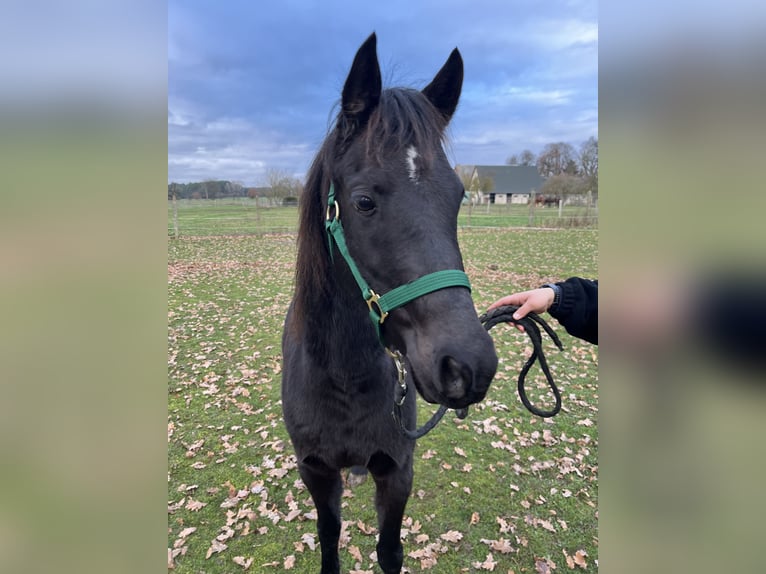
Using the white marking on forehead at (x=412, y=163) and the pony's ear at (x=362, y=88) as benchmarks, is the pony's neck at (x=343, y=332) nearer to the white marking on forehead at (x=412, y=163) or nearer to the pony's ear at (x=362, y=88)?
the white marking on forehead at (x=412, y=163)

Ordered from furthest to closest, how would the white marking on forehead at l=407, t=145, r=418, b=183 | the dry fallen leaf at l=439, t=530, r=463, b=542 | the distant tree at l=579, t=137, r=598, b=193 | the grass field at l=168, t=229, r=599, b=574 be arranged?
the dry fallen leaf at l=439, t=530, r=463, b=542 → the grass field at l=168, t=229, r=599, b=574 → the white marking on forehead at l=407, t=145, r=418, b=183 → the distant tree at l=579, t=137, r=598, b=193

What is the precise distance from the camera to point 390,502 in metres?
2.88

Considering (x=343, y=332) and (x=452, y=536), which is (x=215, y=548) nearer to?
(x=452, y=536)

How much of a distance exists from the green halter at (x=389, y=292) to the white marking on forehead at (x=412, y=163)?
42 centimetres

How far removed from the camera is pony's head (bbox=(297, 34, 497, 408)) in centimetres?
155

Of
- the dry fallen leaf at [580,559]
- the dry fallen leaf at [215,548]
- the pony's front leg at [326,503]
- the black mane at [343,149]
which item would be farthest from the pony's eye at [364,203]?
the dry fallen leaf at [580,559]

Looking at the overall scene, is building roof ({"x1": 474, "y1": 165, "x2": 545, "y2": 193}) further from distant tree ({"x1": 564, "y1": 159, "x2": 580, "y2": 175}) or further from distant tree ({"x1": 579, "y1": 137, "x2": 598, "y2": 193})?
distant tree ({"x1": 579, "y1": 137, "x2": 598, "y2": 193})

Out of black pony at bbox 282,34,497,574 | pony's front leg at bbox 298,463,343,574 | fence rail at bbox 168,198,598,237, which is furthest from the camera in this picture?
fence rail at bbox 168,198,598,237

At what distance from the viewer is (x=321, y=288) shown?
7.61ft

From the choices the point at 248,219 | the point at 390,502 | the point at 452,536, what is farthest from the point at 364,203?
the point at 248,219

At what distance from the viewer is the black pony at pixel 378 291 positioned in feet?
5.30
